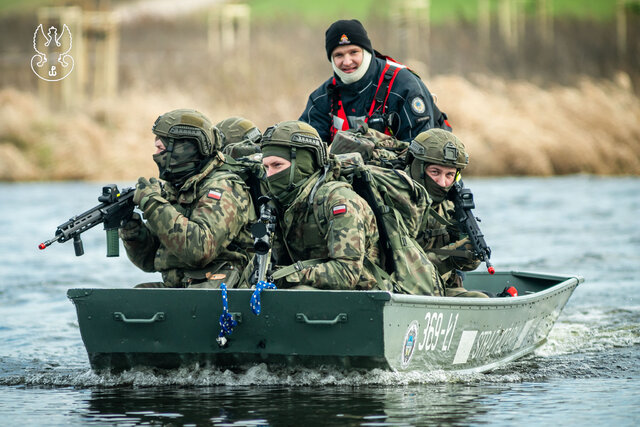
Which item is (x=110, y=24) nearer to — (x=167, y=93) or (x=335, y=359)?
(x=167, y=93)

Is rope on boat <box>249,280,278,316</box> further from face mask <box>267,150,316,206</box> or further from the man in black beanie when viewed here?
the man in black beanie

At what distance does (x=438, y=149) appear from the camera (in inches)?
409

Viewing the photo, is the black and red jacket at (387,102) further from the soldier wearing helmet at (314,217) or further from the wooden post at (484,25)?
the wooden post at (484,25)

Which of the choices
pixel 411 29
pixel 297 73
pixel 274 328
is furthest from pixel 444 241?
pixel 411 29

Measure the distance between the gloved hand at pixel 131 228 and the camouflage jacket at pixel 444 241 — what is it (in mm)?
2442

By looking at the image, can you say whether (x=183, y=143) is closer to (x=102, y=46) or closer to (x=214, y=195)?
(x=214, y=195)

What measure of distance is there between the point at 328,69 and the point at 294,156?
3316cm

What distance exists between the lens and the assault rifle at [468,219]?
10328 millimetres

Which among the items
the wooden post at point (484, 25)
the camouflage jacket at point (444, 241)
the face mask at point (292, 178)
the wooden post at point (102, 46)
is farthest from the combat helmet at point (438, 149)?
the wooden post at point (102, 46)

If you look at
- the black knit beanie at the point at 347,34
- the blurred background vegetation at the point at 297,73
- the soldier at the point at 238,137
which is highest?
the blurred background vegetation at the point at 297,73

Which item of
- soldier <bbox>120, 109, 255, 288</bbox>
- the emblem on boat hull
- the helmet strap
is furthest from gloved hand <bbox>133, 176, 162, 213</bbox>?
the emblem on boat hull

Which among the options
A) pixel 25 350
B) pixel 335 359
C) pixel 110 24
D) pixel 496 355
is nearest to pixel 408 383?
pixel 335 359

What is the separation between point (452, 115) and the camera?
122ft

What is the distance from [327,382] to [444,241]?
2043 mm
